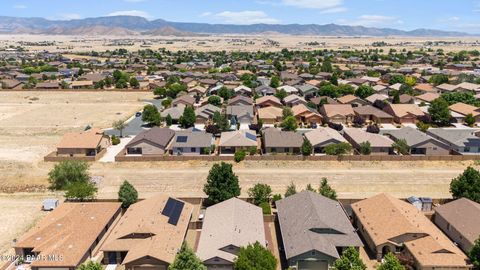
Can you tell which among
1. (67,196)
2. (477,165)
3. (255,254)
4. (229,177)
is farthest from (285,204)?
(477,165)

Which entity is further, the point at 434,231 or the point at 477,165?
the point at 477,165

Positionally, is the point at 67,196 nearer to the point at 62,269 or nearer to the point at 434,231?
the point at 62,269

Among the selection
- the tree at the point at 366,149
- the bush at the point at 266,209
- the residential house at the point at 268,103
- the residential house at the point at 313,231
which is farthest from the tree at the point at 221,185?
the residential house at the point at 268,103

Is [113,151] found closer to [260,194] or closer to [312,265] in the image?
[260,194]

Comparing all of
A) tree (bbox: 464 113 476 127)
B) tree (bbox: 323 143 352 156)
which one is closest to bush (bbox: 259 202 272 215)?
tree (bbox: 323 143 352 156)

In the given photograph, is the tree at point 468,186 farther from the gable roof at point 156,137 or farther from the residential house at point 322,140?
the gable roof at point 156,137

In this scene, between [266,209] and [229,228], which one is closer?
[229,228]

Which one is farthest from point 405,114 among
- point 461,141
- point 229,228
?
point 229,228
